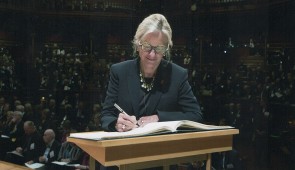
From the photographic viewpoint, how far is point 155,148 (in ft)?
6.78

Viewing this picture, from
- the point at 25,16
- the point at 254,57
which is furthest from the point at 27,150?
the point at 254,57

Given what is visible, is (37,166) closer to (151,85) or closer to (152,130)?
(151,85)

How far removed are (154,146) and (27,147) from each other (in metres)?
3.54

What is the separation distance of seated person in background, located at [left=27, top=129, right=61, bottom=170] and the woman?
9.00 ft

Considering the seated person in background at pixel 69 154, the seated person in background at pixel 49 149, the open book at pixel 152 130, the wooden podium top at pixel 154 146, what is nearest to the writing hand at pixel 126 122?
the open book at pixel 152 130

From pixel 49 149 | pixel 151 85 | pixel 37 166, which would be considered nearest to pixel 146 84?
pixel 151 85

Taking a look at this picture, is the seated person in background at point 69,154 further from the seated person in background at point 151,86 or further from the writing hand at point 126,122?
the writing hand at point 126,122

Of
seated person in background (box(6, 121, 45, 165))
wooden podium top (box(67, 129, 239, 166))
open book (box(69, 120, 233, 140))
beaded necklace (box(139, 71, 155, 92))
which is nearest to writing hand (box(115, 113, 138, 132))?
open book (box(69, 120, 233, 140))

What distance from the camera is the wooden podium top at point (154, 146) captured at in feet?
6.17

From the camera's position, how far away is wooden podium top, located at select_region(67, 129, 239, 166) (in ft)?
6.17

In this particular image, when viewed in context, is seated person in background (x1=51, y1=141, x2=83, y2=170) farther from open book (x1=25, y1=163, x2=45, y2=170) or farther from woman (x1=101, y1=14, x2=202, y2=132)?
woman (x1=101, y1=14, x2=202, y2=132)

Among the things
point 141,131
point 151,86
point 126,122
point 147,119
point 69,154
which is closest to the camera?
point 141,131

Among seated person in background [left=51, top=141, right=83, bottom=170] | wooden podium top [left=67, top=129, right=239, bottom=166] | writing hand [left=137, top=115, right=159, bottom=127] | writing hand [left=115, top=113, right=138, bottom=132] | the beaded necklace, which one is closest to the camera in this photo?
wooden podium top [left=67, top=129, right=239, bottom=166]

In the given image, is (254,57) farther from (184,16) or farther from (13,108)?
(13,108)
